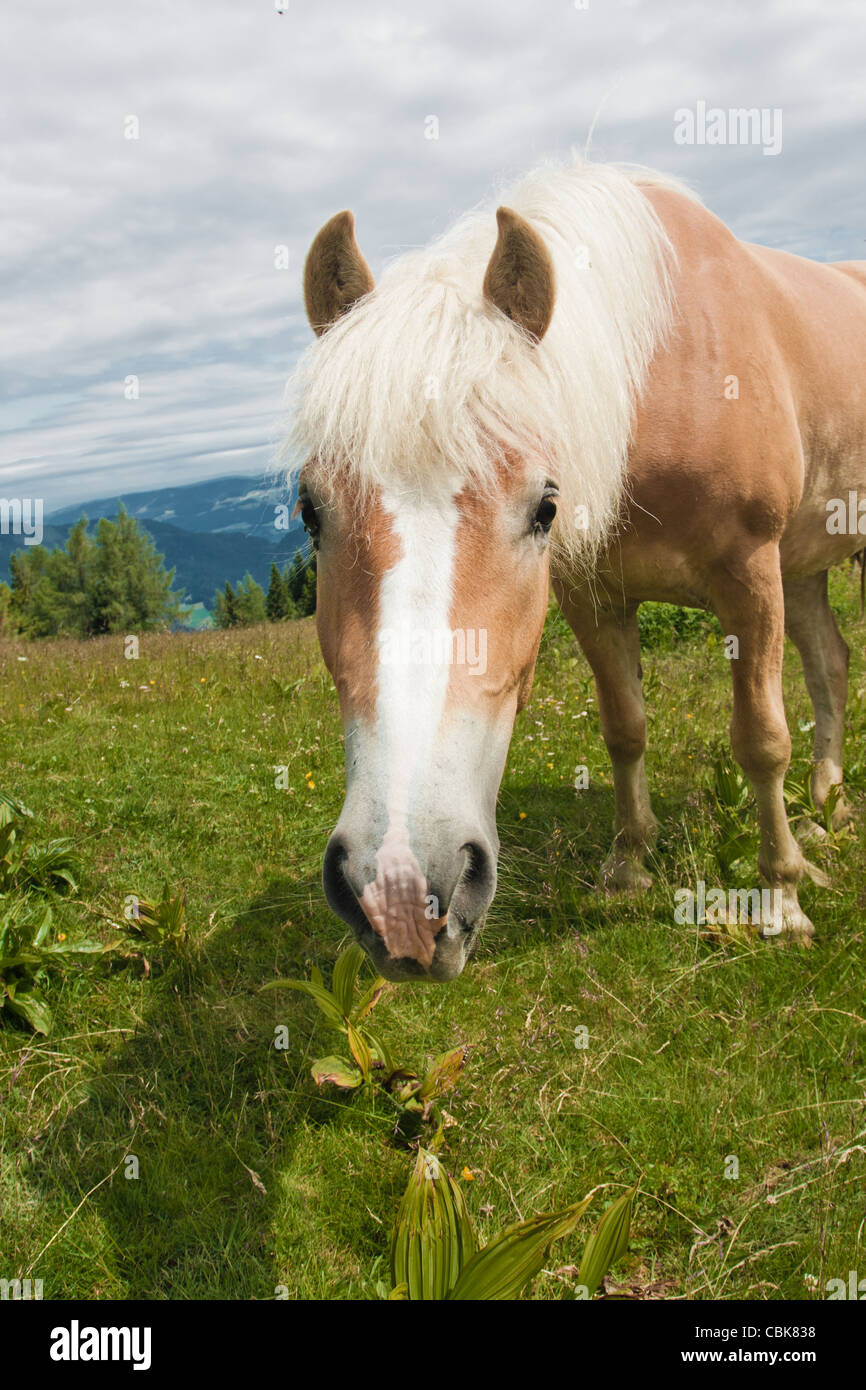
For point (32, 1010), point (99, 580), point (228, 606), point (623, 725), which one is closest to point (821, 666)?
point (623, 725)

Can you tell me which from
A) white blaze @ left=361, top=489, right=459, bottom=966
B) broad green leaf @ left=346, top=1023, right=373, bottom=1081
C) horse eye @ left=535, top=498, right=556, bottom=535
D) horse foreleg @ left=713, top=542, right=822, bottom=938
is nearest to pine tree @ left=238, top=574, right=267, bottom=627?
horse foreleg @ left=713, top=542, right=822, bottom=938

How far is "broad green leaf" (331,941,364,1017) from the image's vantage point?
2.89 metres

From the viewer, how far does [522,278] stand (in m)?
2.37

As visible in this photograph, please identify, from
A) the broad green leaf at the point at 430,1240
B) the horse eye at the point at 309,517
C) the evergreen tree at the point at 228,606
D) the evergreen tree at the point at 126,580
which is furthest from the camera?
the evergreen tree at the point at 228,606

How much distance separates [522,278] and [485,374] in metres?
0.38

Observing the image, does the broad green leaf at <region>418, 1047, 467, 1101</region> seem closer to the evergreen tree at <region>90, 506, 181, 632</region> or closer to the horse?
the horse

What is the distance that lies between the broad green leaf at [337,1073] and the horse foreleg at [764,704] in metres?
1.91

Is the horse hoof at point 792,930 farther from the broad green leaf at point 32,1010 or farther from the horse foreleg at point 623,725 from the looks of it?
the broad green leaf at point 32,1010

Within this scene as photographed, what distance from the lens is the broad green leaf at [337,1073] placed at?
107 inches

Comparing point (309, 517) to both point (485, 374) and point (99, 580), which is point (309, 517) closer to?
point (485, 374)

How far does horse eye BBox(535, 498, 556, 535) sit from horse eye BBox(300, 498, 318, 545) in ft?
2.07

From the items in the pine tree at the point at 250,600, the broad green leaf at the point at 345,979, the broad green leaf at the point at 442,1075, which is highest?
the pine tree at the point at 250,600

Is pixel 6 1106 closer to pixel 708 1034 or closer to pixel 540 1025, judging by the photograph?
pixel 540 1025

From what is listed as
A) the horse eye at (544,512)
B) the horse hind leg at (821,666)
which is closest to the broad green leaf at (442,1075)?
the horse eye at (544,512)
